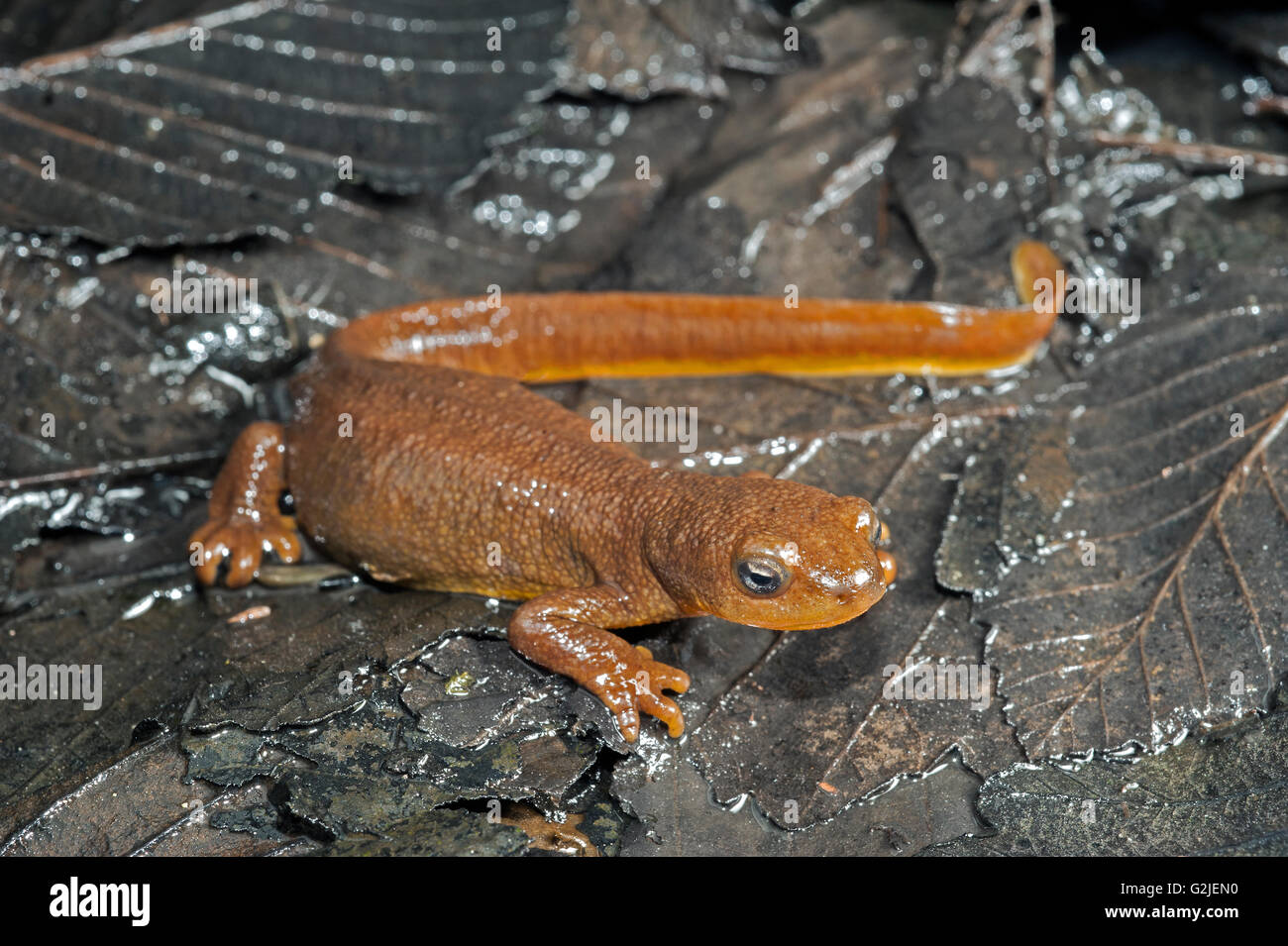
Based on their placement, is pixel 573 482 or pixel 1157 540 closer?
pixel 1157 540

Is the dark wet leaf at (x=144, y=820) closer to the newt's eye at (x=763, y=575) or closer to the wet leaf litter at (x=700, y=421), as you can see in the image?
the wet leaf litter at (x=700, y=421)

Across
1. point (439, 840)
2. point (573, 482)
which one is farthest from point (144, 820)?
point (573, 482)

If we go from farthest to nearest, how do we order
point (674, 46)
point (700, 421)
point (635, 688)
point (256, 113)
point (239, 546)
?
1. point (674, 46)
2. point (256, 113)
3. point (700, 421)
4. point (239, 546)
5. point (635, 688)

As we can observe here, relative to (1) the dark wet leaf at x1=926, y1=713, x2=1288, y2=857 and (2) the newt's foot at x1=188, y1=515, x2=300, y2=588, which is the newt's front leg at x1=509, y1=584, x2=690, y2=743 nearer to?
(1) the dark wet leaf at x1=926, y1=713, x2=1288, y2=857

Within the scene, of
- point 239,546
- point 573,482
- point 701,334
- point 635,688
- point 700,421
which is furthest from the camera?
point 701,334

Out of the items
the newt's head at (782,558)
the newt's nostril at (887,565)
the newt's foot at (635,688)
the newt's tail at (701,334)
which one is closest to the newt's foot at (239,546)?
the newt's tail at (701,334)

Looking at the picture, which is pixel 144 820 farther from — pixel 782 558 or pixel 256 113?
pixel 256 113
